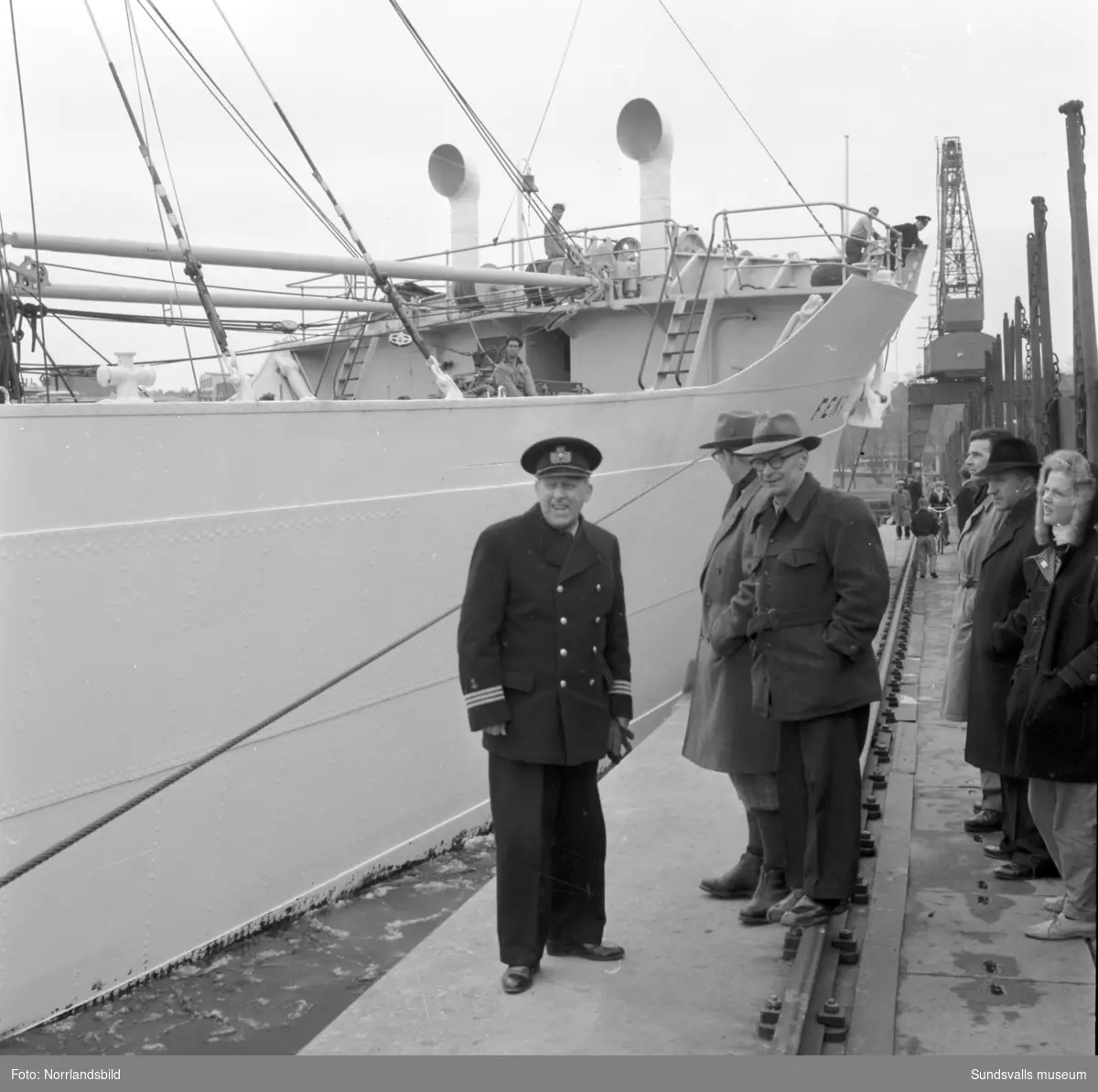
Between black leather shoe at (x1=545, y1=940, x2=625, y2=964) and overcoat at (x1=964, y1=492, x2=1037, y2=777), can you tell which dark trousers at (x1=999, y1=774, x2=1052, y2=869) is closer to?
overcoat at (x1=964, y1=492, x2=1037, y2=777)

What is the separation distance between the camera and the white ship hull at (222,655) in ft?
13.9

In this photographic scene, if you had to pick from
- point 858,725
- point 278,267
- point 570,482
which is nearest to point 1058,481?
point 858,725

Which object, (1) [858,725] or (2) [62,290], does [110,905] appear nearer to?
(1) [858,725]

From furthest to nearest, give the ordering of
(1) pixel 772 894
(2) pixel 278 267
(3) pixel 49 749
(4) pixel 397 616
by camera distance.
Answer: (2) pixel 278 267 → (4) pixel 397 616 → (3) pixel 49 749 → (1) pixel 772 894

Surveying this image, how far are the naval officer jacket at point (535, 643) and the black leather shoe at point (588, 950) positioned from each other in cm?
55

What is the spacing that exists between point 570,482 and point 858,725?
3.70 ft

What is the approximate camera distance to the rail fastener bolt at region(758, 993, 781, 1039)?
3.05 metres

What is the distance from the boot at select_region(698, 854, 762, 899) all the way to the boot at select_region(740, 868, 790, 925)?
178mm

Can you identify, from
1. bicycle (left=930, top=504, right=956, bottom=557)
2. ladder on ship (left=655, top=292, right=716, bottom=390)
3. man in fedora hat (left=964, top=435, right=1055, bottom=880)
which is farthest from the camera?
bicycle (left=930, top=504, right=956, bottom=557)

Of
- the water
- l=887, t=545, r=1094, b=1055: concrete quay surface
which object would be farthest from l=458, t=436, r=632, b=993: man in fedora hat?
the water

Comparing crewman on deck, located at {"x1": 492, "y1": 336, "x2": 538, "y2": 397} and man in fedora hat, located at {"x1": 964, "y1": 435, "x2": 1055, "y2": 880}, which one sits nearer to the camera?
man in fedora hat, located at {"x1": 964, "y1": 435, "x2": 1055, "y2": 880}

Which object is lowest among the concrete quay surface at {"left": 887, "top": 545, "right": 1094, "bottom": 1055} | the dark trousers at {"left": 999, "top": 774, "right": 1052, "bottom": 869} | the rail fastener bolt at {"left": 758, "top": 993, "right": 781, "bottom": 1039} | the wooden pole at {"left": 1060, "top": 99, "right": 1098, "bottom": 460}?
the concrete quay surface at {"left": 887, "top": 545, "right": 1094, "bottom": 1055}

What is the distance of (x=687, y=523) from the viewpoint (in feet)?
28.4

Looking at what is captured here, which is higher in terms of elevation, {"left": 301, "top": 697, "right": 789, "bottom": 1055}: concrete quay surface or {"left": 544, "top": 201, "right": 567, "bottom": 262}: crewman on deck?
{"left": 544, "top": 201, "right": 567, "bottom": 262}: crewman on deck
